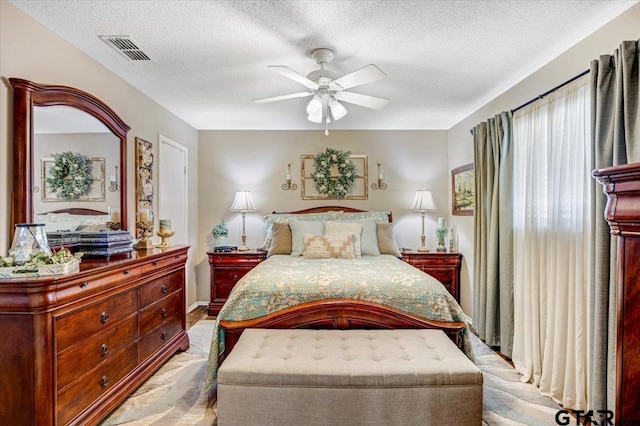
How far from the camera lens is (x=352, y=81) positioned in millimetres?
2654

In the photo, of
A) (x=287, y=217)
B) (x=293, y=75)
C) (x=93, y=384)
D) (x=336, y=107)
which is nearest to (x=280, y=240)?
→ (x=287, y=217)

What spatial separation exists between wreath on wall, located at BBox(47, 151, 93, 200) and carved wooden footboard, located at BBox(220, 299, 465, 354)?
4.61 feet

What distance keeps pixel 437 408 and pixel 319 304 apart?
3.25 ft

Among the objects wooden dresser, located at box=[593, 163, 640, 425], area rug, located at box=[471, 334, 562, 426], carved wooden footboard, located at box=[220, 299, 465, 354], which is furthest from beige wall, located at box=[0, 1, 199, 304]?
area rug, located at box=[471, 334, 562, 426]

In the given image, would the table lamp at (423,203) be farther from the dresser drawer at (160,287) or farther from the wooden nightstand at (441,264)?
the dresser drawer at (160,287)

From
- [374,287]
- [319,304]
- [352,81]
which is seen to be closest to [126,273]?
[319,304]

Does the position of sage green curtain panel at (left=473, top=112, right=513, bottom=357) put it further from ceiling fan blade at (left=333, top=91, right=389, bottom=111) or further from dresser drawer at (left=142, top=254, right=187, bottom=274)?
dresser drawer at (left=142, top=254, right=187, bottom=274)

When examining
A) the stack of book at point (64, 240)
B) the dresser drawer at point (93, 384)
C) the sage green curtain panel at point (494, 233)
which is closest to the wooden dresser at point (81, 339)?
the dresser drawer at point (93, 384)

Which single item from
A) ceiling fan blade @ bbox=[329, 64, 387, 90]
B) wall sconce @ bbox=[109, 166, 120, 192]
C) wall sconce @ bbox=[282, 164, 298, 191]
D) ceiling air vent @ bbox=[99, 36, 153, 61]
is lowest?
wall sconce @ bbox=[109, 166, 120, 192]

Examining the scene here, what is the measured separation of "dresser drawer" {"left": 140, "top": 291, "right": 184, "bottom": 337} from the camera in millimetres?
2787

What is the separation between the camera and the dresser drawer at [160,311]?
9.14 feet

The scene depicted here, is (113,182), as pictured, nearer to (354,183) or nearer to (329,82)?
(329,82)

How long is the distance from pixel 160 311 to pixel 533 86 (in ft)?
11.9

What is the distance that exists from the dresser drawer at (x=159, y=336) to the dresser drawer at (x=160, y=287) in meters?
0.25
